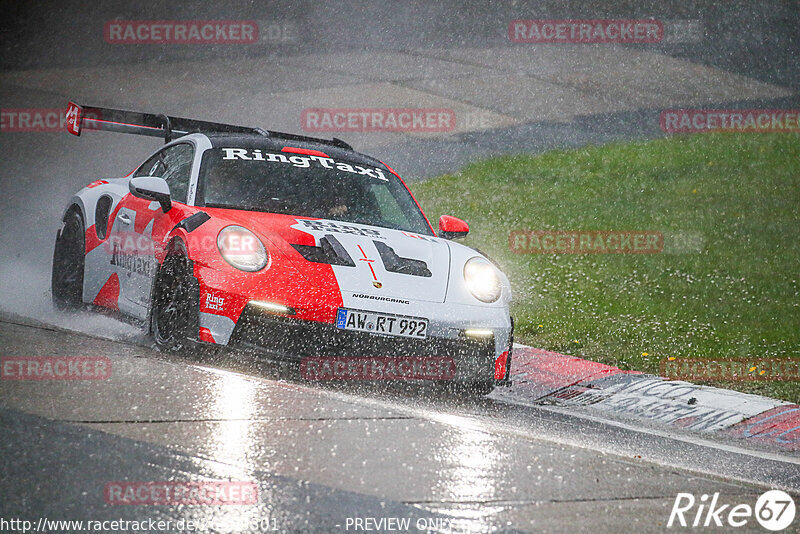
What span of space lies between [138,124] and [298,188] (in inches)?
68.2

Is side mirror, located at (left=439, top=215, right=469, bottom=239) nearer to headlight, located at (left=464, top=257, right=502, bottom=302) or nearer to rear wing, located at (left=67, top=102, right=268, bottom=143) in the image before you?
headlight, located at (left=464, top=257, right=502, bottom=302)

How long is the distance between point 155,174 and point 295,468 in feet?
12.8

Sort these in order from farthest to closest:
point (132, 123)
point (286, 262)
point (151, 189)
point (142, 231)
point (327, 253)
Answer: point (132, 123) → point (142, 231) → point (151, 189) → point (327, 253) → point (286, 262)

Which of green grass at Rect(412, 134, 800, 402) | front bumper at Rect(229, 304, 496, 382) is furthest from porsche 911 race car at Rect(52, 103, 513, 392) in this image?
green grass at Rect(412, 134, 800, 402)

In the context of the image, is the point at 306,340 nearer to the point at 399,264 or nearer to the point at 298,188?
the point at 399,264

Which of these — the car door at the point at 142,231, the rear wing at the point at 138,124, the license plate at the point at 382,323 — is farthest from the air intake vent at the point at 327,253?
the rear wing at the point at 138,124

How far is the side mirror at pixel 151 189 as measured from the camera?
256 inches

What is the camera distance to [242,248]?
5.95 meters

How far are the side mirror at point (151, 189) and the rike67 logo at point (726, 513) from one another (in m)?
3.49

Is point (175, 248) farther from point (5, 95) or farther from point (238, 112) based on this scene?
point (5, 95)

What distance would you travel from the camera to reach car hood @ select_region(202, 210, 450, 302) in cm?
585

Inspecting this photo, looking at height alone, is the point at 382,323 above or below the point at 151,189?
below

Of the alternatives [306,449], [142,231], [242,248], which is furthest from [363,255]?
[306,449]

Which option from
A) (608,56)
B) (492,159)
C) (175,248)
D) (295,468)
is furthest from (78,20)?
(295,468)
